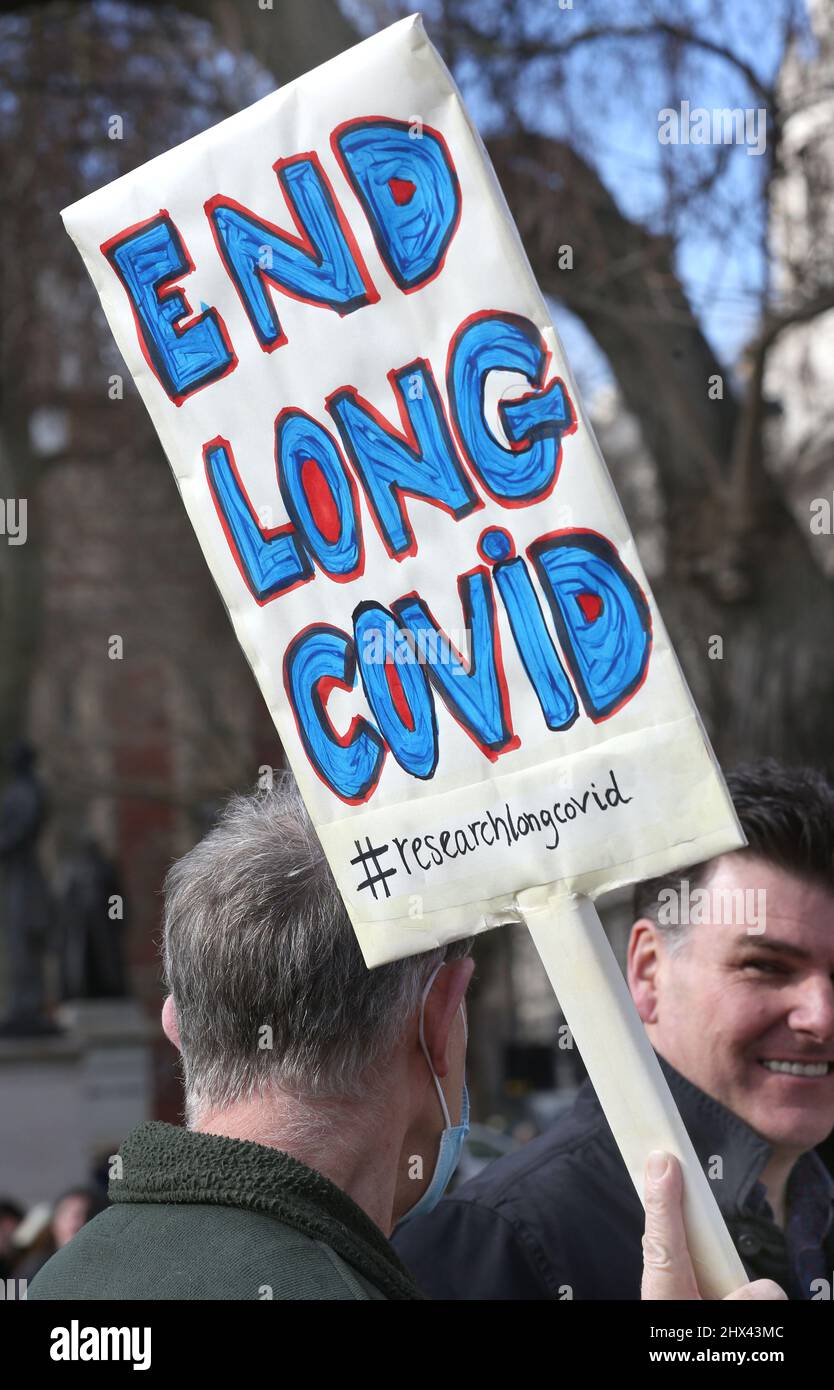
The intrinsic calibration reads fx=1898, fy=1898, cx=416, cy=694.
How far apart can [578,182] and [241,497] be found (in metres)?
5.29

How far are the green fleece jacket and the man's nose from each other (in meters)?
0.87

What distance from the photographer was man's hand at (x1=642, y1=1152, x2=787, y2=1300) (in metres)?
1.75

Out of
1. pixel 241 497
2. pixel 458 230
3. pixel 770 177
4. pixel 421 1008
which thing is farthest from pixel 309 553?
pixel 770 177

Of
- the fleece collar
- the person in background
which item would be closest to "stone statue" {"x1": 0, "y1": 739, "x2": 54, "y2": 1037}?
the person in background

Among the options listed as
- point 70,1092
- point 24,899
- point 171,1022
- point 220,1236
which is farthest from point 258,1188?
point 24,899

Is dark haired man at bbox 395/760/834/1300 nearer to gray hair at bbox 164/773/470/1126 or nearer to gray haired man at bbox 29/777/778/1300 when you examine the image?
gray haired man at bbox 29/777/778/1300

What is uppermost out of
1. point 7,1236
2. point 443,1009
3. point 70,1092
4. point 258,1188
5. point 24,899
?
point 24,899

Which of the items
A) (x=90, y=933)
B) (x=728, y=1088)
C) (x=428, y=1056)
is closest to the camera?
(x=428, y=1056)

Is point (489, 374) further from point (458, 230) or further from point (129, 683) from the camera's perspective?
point (129, 683)

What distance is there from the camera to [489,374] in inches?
75.0

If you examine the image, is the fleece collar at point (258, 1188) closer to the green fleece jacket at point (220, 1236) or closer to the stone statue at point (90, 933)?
the green fleece jacket at point (220, 1236)

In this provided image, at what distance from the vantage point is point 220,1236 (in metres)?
1.69

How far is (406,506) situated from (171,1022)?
0.59 metres

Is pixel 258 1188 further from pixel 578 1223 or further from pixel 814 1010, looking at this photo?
pixel 814 1010
